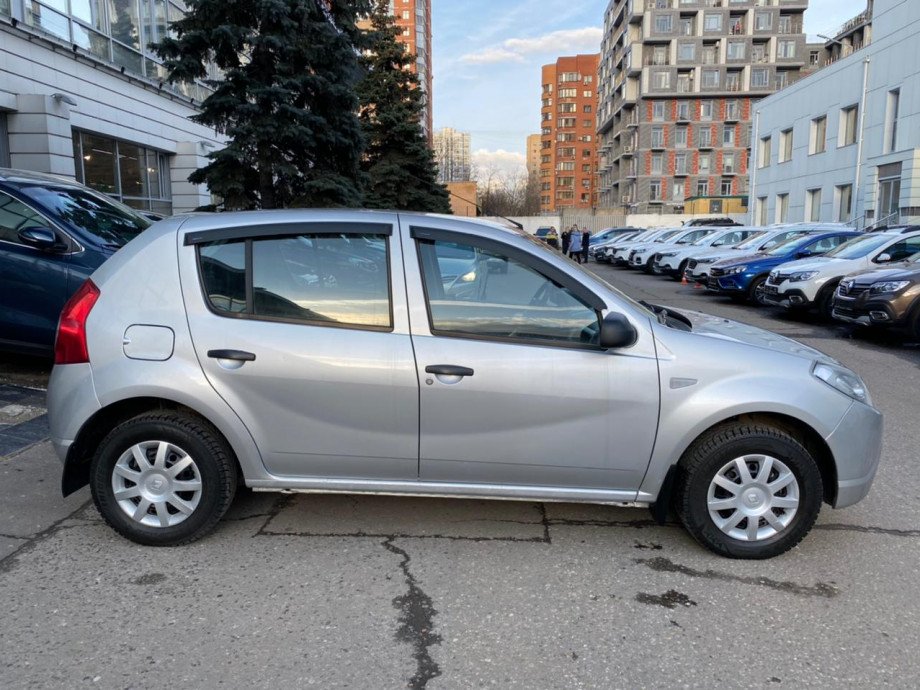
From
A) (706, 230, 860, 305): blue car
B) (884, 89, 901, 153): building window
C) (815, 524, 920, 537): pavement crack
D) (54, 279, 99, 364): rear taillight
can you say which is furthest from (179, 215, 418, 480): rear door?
(884, 89, 901, 153): building window

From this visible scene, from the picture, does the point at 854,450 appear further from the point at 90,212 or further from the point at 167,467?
the point at 90,212

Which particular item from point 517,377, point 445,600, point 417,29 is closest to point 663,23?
point 417,29

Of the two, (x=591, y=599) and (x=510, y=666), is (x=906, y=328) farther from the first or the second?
(x=510, y=666)

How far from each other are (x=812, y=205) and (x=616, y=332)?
120 feet

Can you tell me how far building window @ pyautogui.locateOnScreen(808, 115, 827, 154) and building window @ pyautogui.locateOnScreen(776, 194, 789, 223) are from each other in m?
3.43

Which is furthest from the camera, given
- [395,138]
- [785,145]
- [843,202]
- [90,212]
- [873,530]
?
[785,145]

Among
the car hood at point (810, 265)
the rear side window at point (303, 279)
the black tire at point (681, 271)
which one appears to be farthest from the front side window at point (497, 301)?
the black tire at point (681, 271)

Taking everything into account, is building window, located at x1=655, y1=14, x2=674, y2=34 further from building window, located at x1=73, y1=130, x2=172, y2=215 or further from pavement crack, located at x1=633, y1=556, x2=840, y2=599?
pavement crack, located at x1=633, y1=556, x2=840, y2=599

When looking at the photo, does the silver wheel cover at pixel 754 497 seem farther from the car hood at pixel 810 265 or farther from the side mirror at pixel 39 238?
the car hood at pixel 810 265

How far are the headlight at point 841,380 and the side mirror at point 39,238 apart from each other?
6098mm

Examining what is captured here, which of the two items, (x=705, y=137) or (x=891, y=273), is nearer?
(x=891, y=273)

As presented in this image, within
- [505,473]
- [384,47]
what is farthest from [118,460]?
[384,47]

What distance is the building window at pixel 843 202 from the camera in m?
31.8

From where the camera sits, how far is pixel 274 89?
12523 millimetres
